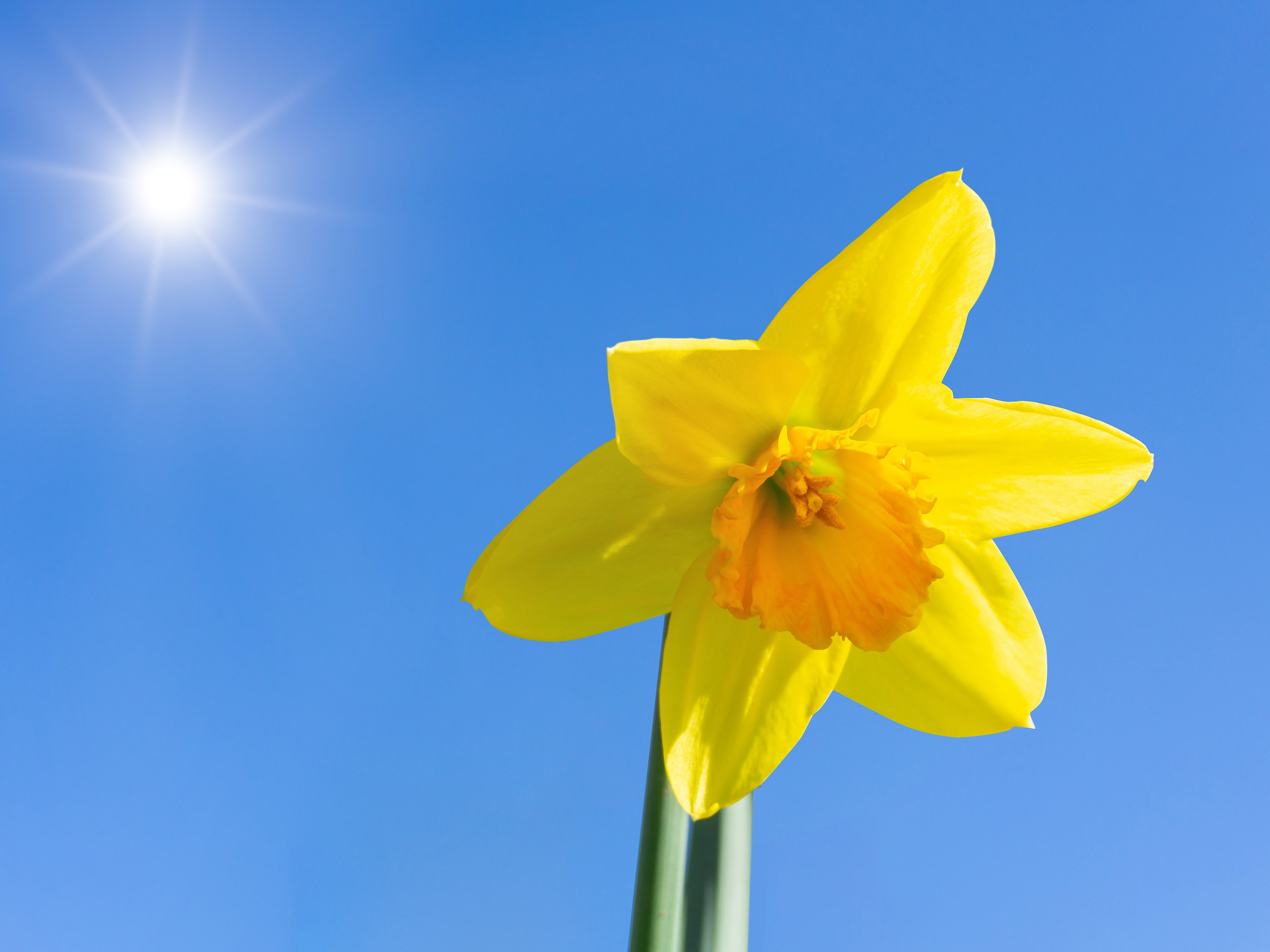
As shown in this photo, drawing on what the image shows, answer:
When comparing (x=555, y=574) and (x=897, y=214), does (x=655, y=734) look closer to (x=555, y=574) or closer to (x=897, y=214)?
(x=555, y=574)

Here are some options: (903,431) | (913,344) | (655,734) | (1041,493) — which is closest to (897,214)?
(913,344)

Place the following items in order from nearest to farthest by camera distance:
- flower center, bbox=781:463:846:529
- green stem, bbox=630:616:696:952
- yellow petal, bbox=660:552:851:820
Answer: green stem, bbox=630:616:696:952, yellow petal, bbox=660:552:851:820, flower center, bbox=781:463:846:529

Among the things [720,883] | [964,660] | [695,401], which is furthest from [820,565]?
[720,883]

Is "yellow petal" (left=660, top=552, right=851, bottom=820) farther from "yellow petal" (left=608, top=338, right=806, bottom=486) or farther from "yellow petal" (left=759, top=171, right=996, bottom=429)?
"yellow petal" (left=759, top=171, right=996, bottom=429)

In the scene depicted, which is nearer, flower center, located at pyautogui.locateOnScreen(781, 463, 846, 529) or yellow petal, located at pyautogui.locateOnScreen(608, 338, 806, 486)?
yellow petal, located at pyautogui.locateOnScreen(608, 338, 806, 486)

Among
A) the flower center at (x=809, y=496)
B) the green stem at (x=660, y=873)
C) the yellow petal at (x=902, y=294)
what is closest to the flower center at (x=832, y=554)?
the flower center at (x=809, y=496)

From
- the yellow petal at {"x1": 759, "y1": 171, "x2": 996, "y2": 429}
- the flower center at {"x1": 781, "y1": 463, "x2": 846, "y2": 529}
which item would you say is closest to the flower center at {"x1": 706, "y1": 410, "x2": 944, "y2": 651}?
the flower center at {"x1": 781, "y1": 463, "x2": 846, "y2": 529}

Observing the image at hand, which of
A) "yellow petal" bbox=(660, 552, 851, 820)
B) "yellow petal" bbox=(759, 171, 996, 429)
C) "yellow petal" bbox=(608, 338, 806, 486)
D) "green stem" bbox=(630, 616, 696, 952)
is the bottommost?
"green stem" bbox=(630, 616, 696, 952)

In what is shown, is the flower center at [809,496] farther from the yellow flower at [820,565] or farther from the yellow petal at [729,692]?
the yellow petal at [729,692]
